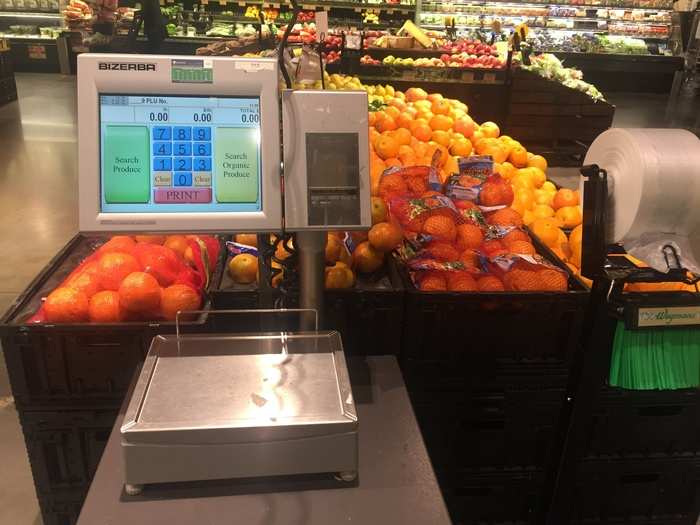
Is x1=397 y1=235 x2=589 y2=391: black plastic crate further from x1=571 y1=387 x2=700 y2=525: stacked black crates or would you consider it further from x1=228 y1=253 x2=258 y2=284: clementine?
x1=228 y1=253 x2=258 y2=284: clementine

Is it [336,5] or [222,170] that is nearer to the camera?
[222,170]

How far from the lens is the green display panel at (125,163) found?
45.1 inches

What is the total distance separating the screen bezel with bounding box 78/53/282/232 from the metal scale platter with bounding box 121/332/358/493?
0.28m

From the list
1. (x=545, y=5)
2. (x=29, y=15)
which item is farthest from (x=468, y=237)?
(x=29, y=15)

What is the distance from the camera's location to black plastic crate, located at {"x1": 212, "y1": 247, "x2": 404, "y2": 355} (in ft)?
5.37

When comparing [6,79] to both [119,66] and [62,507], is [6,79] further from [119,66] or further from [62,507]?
[119,66]

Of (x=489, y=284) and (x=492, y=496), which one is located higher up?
(x=489, y=284)

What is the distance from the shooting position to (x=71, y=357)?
5.11 ft

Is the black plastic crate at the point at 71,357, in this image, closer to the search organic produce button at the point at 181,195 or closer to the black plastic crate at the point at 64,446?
the black plastic crate at the point at 64,446

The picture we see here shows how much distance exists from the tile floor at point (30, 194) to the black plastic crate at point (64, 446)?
1.80 ft

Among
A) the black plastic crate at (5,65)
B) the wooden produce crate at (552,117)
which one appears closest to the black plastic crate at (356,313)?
the wooden produce crate at (552,117)

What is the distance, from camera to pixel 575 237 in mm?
2092

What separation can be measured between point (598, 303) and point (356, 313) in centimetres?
64

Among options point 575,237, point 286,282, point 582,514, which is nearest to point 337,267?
point 286,282
